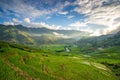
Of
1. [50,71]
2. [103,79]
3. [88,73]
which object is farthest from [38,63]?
[103,79]

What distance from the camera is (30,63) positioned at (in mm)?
82562

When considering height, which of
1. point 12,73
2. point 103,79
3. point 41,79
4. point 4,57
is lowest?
point 103,79

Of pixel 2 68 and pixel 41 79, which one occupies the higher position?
pixel 2 68

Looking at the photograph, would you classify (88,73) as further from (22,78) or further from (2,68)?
(2,68)

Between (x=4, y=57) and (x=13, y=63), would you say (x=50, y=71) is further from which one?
(x=4, y=57)

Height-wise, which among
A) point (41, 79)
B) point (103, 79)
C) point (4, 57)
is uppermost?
point (4, 57)

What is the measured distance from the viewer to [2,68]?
6197cm

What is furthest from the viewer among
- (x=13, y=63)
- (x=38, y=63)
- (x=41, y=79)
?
(x=38, y=63)

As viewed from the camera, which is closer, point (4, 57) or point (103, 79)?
point (4, 57)

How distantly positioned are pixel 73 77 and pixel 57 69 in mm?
11611

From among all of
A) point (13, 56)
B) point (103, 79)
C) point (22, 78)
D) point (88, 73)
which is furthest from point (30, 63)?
point (103, 79)

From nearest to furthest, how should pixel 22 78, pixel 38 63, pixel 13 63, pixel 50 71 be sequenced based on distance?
pixel 22 78 → pixel 13 63 → pixel 50 71 → pixel 38 63

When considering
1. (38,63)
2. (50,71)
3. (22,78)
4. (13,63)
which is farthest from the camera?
(38,63)

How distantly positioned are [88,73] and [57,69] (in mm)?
Answer: 24197
